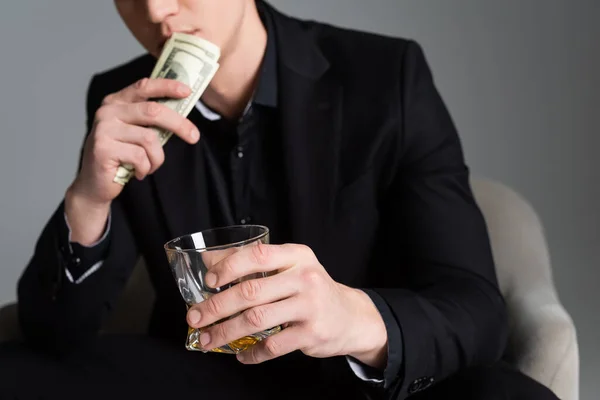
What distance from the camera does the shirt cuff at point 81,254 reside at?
4.39ft

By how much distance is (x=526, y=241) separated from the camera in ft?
4.81

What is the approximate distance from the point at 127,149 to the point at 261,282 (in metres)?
0.50

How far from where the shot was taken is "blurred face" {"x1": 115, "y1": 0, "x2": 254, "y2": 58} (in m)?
1.22

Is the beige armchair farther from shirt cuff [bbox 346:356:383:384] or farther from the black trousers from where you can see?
shirt cuff [bbox 346:356:383:384]

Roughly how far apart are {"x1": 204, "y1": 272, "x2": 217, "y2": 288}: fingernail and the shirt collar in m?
0.62

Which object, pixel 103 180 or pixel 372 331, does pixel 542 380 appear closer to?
pixel 372 331

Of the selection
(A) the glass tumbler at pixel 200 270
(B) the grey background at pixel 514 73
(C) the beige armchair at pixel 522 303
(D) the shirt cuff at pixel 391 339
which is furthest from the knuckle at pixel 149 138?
(B) the grey background at pixel 514 73

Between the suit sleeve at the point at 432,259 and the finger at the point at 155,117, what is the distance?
37 cm

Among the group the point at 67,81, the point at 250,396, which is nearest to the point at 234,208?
the point at 250,396

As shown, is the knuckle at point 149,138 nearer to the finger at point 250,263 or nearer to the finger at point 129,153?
the finger at point 129,153

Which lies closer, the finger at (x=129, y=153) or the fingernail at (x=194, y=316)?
the fingernail at (x=194, y=316)

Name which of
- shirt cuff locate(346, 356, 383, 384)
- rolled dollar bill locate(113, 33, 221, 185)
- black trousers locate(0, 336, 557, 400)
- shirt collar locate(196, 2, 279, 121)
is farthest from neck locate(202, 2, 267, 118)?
shirt cuff locate(346, 356, 383, 384)

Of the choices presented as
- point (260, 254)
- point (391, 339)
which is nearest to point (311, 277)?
point (260, 254)

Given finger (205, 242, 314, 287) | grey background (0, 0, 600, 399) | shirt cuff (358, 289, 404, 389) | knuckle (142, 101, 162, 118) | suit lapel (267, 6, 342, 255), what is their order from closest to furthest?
finger (205, 242, 314, 287)
shirt cuff (358, 289, 404, 389)
knuckle (142, 101, 162, 118)
suit lapel (267, 6, 342, 255)
grey background (0, 0, 600, 399)
